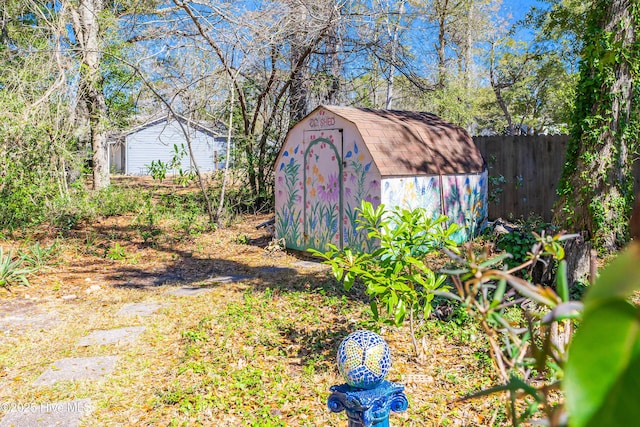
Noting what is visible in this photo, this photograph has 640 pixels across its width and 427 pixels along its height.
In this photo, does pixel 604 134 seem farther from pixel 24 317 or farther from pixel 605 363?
pixel 605 363

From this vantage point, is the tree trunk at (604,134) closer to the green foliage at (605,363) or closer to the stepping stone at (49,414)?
the stepping stone at (49,414)

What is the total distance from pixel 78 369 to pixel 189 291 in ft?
8.42

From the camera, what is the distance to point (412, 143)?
8.32m

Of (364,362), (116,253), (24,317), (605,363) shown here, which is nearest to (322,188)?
(116,253)

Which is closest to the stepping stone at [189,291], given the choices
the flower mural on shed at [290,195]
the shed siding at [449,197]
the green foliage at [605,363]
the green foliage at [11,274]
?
the green foliage at [11,274]

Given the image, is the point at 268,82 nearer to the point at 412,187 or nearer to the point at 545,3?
the point at 412,187

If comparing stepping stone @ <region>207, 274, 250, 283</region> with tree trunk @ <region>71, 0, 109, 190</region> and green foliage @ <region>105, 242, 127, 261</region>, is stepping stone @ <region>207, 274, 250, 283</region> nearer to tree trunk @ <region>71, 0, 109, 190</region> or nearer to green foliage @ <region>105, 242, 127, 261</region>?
green foliage @ <region>105, 242, 127, 261</region>

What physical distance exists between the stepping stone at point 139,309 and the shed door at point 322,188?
10.3ft

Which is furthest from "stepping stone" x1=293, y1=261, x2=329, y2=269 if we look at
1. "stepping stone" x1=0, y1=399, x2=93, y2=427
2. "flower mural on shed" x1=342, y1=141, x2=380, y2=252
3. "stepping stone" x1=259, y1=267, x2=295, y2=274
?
"stepping stone" x1=0, y1=399, x2=93, y2=427

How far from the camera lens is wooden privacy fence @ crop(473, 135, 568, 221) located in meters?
11.2

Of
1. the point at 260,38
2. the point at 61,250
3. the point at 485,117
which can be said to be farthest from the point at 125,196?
the point at 485,117

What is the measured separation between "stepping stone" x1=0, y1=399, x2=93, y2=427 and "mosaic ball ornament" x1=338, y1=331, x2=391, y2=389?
6.88 feet

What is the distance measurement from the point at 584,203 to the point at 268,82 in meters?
6.91

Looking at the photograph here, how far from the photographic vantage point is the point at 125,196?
13.5 meters
